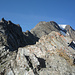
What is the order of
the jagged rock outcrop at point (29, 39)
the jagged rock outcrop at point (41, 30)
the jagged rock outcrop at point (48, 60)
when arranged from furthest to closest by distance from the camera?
1. the jagged rock outcrop at point (41, 30)
2. the jagged rock outcrop at point (29, 39)
3. the jagged rock outcrop at point (48, 60)

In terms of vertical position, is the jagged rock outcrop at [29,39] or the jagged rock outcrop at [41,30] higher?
the jagged rock outcrop at [41,30]

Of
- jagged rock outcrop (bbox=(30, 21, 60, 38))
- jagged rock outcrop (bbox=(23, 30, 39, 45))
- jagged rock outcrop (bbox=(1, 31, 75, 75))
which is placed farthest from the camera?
jagged rock outcrop (bbox=(30, 21, 60, 38))

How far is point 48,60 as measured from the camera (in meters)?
17.7

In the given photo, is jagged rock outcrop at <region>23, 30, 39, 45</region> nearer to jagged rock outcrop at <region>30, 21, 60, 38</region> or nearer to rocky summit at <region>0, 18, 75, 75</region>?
rocky summit at <region>0, 18, 75, 75</region>

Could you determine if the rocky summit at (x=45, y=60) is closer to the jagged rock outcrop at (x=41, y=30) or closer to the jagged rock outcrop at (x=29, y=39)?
the jagged rock outcrop at (x=29, y=39)

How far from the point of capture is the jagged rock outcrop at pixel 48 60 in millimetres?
14829

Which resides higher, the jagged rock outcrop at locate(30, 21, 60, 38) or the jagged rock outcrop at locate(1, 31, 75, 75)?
the jagged rock outcrop at locate(30, 21, 60, 38)

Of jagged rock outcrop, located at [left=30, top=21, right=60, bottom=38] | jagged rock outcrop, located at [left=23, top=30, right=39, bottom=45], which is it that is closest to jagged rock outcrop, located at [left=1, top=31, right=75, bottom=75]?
jagged rock outcrop, located at [left=23, top=30, right=39, bottom=45]

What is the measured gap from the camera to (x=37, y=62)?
52.9ft

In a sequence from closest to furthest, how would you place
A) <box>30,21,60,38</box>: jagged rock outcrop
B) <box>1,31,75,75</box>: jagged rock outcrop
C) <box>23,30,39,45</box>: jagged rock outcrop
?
<box>1,31,75,75</box>: jagged rock outcrop
<box>23,30,39,45</box>: jagged rock outcrop
<box>30,21,60,38</box>: jagged rock outcrop

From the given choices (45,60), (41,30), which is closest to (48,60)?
(45,60)

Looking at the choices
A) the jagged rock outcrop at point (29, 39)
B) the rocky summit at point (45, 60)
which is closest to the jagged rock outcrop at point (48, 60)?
the rocky summit at point (45, 60)

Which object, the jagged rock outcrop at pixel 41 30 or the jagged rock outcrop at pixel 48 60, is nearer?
the jagged rock outcrop at pixel 48 60

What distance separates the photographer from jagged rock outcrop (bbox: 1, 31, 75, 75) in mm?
14829
